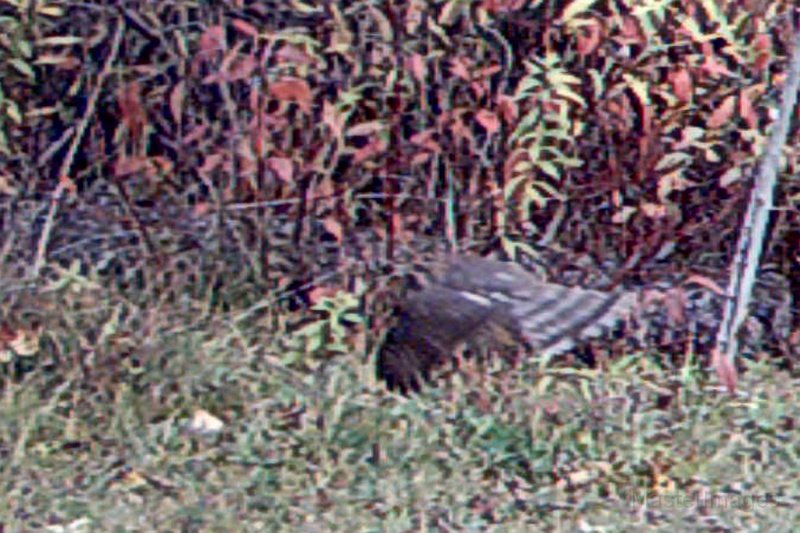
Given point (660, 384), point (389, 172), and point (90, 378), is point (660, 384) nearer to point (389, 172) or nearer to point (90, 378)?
point (389, 172)

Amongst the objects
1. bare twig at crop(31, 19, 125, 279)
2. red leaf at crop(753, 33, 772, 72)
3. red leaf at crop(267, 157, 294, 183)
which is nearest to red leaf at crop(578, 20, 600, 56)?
red leaf at crop(753, 33, 772, 72)

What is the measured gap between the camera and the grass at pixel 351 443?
5.34m

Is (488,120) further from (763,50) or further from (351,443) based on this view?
(351,443)

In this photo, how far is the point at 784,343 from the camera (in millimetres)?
6613

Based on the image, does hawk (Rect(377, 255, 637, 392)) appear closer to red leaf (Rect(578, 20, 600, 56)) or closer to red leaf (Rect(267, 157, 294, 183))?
red leaf (Rect(267, 157, 294, 183))

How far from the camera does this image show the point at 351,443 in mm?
5688

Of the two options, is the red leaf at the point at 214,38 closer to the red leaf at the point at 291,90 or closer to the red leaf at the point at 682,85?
the red leaf at the point at 291,90

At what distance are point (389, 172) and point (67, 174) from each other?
134 centimetres

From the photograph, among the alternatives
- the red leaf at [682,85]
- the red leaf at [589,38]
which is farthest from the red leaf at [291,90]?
the red leaf at [682,85]

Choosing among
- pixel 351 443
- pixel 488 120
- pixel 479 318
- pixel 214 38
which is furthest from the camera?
pixel 488 120

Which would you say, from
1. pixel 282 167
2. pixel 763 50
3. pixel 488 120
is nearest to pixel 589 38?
pixel 488 120

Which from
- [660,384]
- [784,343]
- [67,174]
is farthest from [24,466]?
[784,343]

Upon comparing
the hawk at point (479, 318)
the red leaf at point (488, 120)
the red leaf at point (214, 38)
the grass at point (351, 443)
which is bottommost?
the grass at point (351, 443)

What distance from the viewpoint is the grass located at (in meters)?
5.34
